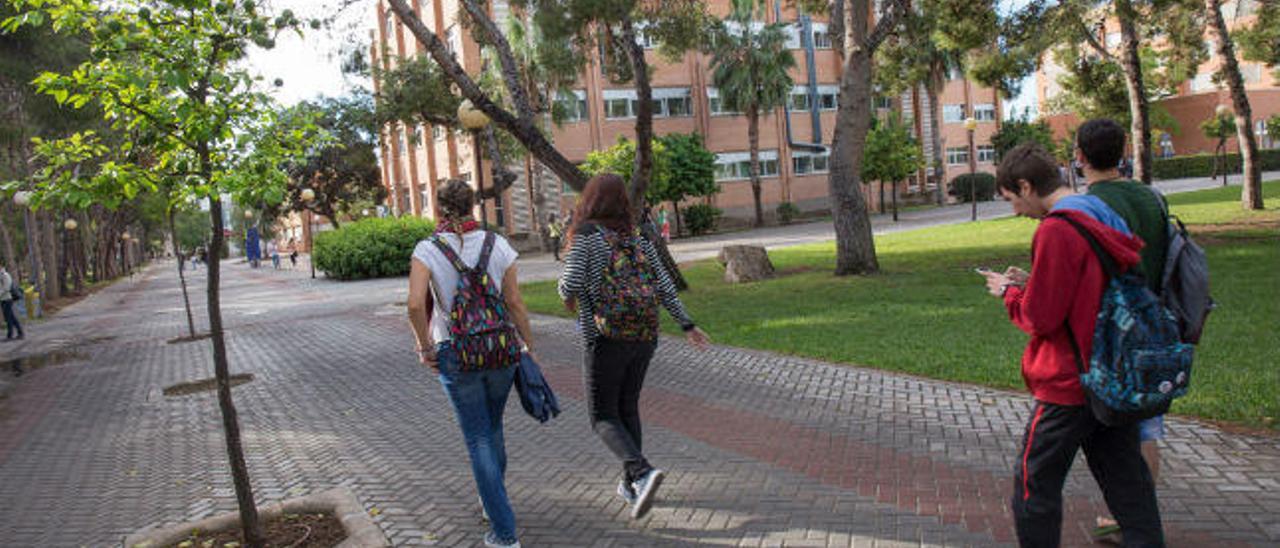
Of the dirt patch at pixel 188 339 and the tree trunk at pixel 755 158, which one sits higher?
the tree trunk at pixel 755 158

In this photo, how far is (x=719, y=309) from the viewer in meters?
12.7

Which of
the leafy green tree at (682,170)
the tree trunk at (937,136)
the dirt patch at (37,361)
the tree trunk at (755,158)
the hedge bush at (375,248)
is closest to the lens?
the dirt patch at (37,361)

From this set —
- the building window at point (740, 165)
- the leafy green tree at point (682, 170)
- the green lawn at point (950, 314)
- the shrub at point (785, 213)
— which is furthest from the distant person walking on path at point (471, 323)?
the building window at point (740, 165)

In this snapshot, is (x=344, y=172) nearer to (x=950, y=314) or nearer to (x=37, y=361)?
(x=37, y=361)

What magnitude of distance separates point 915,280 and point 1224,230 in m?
7.32

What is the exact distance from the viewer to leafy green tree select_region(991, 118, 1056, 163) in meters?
47.6

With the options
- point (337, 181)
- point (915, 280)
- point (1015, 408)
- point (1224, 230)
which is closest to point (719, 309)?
point (915, 280)

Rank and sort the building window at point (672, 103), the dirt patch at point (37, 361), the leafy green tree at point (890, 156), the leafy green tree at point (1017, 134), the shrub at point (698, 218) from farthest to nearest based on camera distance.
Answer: the leafy green tree at point (1017, 134)
the building window at point (672, 103)
the shrub at point (698, 218)
the leafy green tree at point (890, 156)
the dirt patch at point (37, 361)

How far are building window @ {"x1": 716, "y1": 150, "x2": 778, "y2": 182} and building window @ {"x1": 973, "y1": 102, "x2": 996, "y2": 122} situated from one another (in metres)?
19.4

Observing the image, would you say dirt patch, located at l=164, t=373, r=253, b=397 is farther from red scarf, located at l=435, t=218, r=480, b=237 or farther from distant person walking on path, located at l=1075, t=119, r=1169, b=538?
distant person walking on path, located at l=1075, t=119, r=1169, b=538

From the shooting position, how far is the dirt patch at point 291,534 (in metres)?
4.33

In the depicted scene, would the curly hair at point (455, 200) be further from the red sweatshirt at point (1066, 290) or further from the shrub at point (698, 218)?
the shrub at point (698, 218)

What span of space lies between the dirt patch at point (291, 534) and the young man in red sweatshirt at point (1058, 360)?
328 centimetres

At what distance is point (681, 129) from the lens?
44.9m
